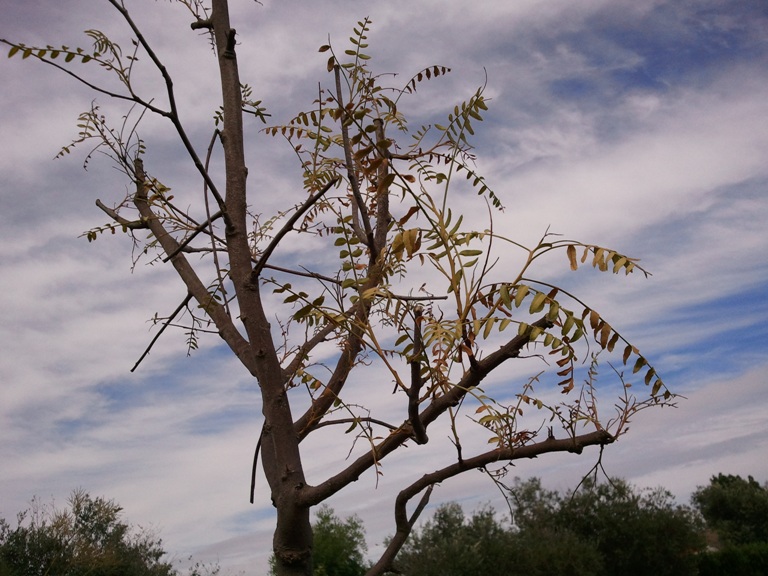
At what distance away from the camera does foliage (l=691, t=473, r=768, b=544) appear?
1972cm

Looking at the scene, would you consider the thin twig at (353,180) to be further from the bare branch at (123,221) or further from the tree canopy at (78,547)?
the tree canopy at (78,547)

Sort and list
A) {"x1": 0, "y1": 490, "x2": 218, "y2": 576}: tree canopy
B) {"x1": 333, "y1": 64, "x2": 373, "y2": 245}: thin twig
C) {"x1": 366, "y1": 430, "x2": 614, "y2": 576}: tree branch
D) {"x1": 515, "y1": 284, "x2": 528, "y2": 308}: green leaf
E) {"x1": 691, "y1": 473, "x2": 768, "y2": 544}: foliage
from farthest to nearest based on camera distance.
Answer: {"x1": 691, "y1": 473, "x2": 768, "y2": 544}: foliage < {"x1": 0, "y1": 490, "x2": 218, "y2": 576}: tree canopy < {"x1": 333, "y1": 64, "x2": 373, "y2": 245}: thin twig < {"x1": 366, "y1": 430, "x2": 614, "y2": 576}: tree branch < {"x1": 515, "y1": 284, "x2": 528, "y2": 308}: green leaf

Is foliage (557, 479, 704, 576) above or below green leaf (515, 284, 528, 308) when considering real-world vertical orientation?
below

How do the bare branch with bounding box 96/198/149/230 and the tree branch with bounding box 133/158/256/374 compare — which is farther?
the bare branch with bounding box 96/198/149/230

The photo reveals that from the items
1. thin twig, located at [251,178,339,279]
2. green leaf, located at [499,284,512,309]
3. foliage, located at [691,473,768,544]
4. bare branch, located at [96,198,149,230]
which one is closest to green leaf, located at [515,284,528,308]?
green leaf, located at [499,284,512,309]

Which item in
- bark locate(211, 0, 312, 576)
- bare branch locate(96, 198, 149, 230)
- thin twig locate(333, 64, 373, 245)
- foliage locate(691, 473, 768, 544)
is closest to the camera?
thin twig locate(333, 64, 373, 245)

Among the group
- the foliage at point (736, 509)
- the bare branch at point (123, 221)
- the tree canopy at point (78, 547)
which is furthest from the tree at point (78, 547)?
the foliage at point (736, 509)

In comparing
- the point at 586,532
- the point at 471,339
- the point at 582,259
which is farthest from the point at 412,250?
the point at 586,532

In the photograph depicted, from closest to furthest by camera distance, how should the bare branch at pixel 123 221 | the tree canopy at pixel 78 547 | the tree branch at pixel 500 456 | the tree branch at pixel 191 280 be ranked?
the tree branch at pixel 500 456 < the tree branch at pixel 191 280 < the bare branch at pixel 123 221 < the tree canopy at pixel 78 547

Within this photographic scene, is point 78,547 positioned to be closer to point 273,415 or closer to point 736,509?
point 273,415

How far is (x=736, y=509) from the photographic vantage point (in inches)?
810

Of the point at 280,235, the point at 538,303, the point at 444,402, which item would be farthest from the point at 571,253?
the point at 280,235

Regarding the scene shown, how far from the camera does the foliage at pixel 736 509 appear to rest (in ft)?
64.7

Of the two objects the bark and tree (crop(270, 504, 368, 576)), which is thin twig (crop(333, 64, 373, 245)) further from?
tree (crop(270, 504, 368, 576))
